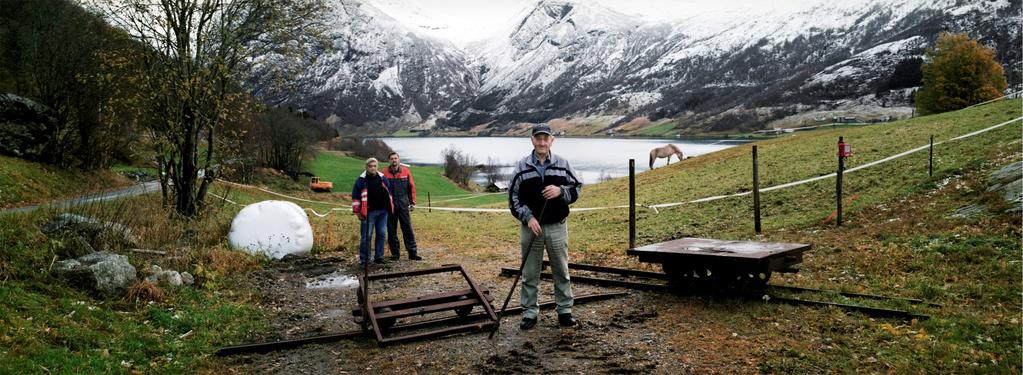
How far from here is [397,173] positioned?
43.3 ft

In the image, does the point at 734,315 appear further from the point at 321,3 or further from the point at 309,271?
the point at 321,3

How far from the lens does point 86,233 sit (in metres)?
10.1

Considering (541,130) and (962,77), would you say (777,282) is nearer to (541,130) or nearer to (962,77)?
(541,130)

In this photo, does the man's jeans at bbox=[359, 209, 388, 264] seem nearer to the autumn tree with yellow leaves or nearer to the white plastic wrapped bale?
the white plastic wrapped bale

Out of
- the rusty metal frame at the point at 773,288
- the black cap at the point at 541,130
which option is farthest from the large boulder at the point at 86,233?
the black cap at the point at 541,130

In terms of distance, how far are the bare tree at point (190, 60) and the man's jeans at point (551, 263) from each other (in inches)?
446

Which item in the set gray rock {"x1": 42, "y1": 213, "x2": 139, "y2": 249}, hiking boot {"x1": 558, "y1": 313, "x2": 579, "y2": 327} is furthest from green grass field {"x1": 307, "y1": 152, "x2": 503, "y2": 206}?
hiking boot {"x1": 558, "y1": 313, "x2": 579, "y2": 327}

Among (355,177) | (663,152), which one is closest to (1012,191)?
(663,152)

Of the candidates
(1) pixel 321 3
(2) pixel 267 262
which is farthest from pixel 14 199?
(2) pixel 267 262

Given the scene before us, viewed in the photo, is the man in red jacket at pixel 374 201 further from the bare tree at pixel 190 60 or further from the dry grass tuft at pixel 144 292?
the bare tree at pixel 190 60

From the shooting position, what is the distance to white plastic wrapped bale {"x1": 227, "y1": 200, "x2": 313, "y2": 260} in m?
13.2

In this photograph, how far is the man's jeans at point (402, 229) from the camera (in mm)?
13352

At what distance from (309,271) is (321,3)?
28.1 ft

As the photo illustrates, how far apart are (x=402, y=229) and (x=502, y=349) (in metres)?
6.94
